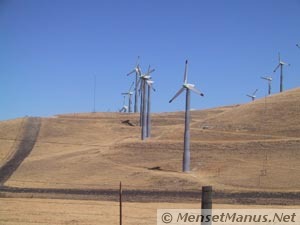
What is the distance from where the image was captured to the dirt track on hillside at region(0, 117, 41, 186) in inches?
2494

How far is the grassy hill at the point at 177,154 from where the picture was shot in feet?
180

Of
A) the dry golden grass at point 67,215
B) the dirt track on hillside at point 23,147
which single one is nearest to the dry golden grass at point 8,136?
the dirt track on hillside at point 23,147

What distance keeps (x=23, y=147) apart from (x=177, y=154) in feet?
91.6

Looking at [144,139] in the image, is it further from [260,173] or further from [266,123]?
[260,173]

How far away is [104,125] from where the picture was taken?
358 ft

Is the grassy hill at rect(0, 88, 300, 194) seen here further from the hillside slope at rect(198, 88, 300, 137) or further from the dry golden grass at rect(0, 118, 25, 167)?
the dry golden grass at rect(0, 118, 25, 167)

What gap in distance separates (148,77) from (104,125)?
24.7 metres

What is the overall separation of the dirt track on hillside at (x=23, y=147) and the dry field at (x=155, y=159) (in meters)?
0.98

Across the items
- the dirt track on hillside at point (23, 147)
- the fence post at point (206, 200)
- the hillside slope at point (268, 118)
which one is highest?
the hillside slope at point (268, 118)

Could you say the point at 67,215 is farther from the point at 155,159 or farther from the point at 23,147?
the point at 23,147

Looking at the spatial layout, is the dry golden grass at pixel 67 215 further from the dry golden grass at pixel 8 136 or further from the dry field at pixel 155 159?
the dry golden grass at pixel 8 136

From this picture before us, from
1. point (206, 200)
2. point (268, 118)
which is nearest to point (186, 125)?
point (268, 118)

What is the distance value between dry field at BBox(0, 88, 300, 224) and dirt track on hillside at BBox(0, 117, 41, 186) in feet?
3.22

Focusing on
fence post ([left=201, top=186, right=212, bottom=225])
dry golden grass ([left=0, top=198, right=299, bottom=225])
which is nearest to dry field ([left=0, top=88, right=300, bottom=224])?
dry golden grass ([left=0, top=198, right=299, bottom=225])
